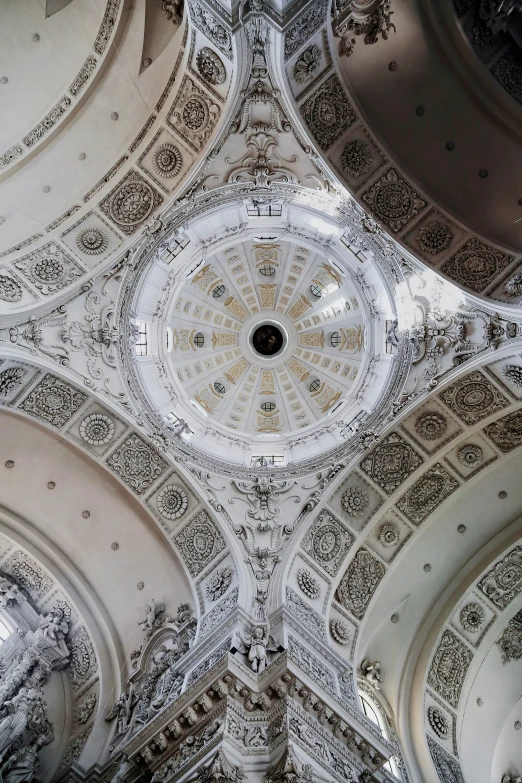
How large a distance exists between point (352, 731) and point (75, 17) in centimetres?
1913

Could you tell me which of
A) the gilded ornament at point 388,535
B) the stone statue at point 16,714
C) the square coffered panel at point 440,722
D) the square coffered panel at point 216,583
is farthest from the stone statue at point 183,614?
the square coffered panel at point 440,722

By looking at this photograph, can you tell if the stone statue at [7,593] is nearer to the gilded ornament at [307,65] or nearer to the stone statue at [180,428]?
the stone statue at [180,428]

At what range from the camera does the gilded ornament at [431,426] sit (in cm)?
1806

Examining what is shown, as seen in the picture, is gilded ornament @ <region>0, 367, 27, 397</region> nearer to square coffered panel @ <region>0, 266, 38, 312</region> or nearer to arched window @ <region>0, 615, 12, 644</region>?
square coffered panel @ <region>0, 266, 38, 312</region>

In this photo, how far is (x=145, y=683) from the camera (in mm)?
15500

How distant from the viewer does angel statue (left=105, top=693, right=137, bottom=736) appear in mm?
14789

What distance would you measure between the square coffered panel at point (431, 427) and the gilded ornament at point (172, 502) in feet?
22.8

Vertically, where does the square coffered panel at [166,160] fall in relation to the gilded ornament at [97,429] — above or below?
above

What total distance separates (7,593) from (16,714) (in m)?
3.90

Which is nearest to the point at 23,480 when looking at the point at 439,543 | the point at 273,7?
the point at 439,543

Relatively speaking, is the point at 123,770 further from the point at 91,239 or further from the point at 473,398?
the point at 91,239

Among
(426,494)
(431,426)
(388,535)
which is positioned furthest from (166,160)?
(388,535)

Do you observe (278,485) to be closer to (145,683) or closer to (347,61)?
(145,683)

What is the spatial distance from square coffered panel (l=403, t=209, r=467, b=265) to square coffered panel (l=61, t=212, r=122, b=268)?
891cm
